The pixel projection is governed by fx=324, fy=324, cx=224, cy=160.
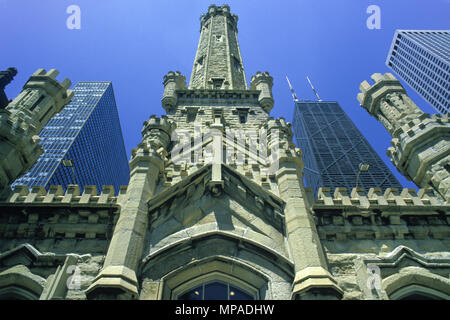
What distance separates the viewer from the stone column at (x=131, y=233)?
705 centimetres

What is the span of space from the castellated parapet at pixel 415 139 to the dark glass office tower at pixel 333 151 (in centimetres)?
5887

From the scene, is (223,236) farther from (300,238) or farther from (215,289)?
(300,238)

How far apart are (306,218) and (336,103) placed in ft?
402

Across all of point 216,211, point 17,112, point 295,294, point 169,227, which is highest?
point 17,112

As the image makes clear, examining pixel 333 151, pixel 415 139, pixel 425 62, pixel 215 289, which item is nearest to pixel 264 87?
pixel 415 139

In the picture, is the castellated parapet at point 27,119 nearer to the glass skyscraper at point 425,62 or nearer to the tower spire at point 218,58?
the tower spire at point 218,58

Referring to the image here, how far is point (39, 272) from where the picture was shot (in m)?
8.80

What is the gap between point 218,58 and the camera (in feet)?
90.9

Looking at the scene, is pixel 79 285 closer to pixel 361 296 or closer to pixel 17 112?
pixel 361 296

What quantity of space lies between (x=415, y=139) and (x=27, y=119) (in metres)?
16.2

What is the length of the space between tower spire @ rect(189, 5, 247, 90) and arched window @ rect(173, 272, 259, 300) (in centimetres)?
1619

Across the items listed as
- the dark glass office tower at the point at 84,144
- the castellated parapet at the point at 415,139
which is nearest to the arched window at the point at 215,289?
the castellated parapet at the point at 415,139

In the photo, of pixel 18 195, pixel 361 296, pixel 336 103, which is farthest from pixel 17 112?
pixel 336 103

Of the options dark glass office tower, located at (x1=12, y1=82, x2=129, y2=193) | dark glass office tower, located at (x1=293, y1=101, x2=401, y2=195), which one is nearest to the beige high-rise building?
dark glass office tower, located at (x1=293, y1=101, x2=401, y2=195)
